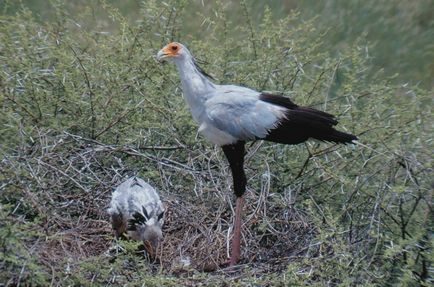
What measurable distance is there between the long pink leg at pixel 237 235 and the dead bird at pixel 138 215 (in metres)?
0.38

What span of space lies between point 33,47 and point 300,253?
7.06 feet

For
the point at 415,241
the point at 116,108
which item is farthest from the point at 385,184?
the point at 116,108

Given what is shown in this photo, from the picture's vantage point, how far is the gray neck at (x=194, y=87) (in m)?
5.53

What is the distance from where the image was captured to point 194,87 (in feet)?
18.1

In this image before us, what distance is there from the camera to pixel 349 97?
657 cm

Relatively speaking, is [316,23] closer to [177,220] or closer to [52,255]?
[177,220]

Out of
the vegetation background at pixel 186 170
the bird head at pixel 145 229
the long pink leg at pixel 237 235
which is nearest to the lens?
the vegetation background at pixel 186 170

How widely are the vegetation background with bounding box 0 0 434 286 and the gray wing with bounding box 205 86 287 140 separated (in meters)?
0.49

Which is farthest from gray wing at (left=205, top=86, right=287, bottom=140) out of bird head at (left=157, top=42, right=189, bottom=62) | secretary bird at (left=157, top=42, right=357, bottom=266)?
bird head at (left=157, top=42, right=189, bottom=62)

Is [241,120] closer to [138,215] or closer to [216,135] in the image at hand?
[216,135]

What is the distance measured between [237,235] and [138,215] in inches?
20.6

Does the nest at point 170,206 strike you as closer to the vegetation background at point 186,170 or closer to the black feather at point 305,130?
the vegetation background at point 186,170

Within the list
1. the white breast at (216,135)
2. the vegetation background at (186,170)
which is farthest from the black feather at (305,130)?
the vegetation background at (186,170)

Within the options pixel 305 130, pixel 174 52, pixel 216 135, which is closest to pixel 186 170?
pixel 216 135
